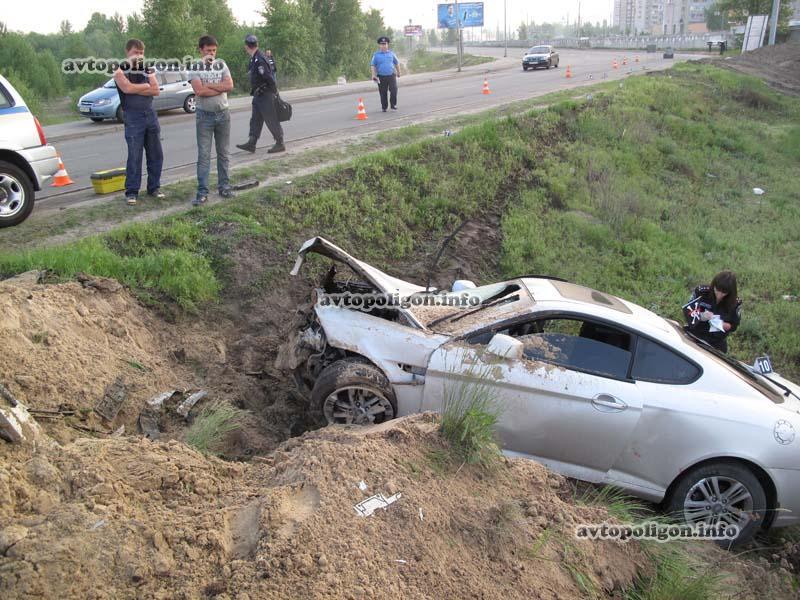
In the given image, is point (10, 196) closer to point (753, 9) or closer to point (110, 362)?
point (110, 362)

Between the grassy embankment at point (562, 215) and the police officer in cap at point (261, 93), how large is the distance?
2149 mm

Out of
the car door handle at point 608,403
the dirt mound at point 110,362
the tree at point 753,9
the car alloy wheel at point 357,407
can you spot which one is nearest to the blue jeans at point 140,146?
the dirt mound at point 110,362

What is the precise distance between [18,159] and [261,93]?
183 inches

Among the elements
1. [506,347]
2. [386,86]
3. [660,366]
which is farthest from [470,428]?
[386,86]

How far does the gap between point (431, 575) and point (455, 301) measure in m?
3.09

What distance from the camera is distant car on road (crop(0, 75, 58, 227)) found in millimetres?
7945

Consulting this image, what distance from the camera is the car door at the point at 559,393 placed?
4.79 metres

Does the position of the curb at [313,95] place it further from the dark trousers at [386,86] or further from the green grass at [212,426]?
the green grass at [212,426]

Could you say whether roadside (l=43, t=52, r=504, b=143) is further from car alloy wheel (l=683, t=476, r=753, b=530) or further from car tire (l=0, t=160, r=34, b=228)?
car alloy wheel (l=683, t=476, r=753, b=530)

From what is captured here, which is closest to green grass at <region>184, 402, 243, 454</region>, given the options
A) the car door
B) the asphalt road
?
the car door

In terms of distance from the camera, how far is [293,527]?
121 inches

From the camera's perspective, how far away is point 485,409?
4.46 m

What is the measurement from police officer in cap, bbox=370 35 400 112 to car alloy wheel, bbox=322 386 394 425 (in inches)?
556

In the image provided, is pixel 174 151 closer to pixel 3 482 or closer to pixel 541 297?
pixel 541 297
